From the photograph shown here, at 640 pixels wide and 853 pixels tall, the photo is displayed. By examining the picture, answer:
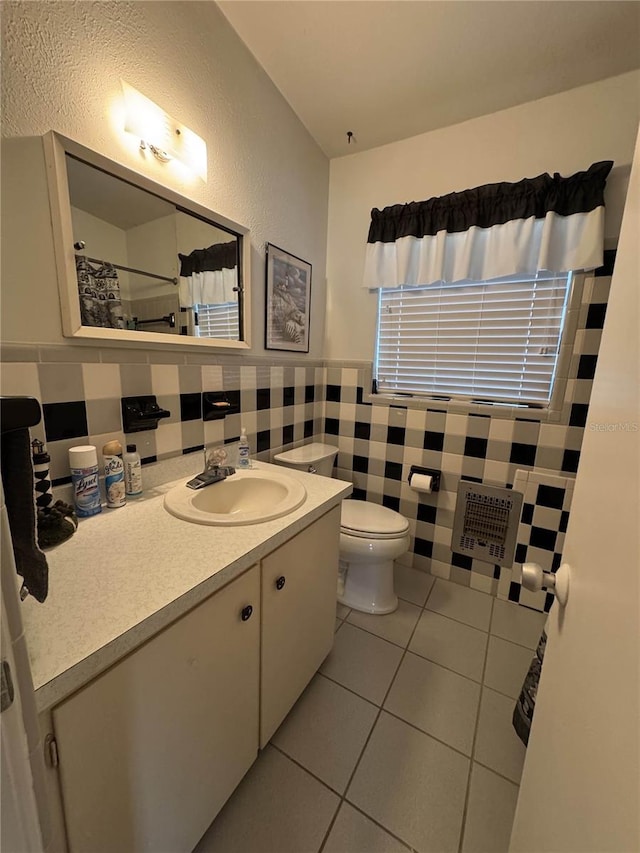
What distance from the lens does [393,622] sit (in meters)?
1.57

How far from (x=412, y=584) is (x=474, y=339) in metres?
1.37

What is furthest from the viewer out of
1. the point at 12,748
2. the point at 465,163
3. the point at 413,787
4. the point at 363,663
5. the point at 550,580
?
the point at 465,163

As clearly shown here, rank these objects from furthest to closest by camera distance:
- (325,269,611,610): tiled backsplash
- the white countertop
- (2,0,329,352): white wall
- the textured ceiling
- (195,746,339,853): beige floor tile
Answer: (325,269,611,610): tiled backsplash
the textured ceiling
(195,746,339,853): beige floor tile
(2,0,329,352): white wall
the white countertop

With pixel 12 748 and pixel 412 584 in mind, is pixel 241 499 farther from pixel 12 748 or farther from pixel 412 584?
pixel 412 584

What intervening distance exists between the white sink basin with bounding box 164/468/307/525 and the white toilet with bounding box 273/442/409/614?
0.43 meters


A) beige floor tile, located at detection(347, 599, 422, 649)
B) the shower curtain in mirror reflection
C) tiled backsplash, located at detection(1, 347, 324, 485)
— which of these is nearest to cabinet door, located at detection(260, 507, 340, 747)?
beige floor tile, located at detection(347, 599, 422, 649)

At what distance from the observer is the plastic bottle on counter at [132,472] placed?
1.02 metres

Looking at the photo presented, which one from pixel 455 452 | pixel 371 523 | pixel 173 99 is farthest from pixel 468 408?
pixel 173 99

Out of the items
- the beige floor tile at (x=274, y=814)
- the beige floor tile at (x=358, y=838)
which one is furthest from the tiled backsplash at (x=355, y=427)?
the beige floor tile at (x=358, y=838)

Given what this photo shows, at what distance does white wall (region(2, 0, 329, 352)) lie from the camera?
2.44 ft

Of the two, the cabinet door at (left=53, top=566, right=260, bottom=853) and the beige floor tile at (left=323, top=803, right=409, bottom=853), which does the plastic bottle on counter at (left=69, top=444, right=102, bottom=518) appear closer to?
the cabinet door at (left=53, top=566, right=260, bottom=853)

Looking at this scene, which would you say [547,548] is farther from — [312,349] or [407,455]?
[312,349]

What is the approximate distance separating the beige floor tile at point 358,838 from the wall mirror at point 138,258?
58.2 inches

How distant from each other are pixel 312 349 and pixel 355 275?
50cm
